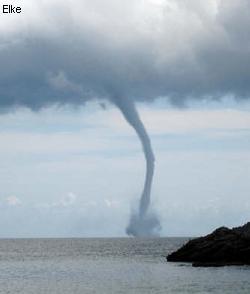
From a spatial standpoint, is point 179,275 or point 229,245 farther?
point 229,245

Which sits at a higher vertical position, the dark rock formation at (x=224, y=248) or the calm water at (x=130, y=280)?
the dark rock formation at (x=224, y=248)

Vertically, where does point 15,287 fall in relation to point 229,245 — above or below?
below

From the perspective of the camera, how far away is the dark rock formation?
120m

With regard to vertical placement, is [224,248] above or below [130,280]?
above

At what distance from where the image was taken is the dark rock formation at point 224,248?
120m

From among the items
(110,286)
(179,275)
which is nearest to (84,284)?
(110,286)

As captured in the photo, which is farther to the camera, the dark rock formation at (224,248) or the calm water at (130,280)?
the dark rock formation at (224,248)

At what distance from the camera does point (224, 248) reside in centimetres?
12206

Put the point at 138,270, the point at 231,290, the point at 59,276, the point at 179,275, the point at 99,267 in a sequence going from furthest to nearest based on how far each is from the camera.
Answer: the point at 99,267 → the point at 138,270 → the point at 59,276 → the point at 179,275 → the point at 231,290

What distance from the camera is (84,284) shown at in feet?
317

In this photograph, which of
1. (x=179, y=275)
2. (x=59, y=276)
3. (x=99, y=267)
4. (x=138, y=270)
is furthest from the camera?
(x=99, y=267)

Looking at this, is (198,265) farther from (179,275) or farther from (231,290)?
(231,290)

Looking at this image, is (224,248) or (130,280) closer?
(130,280)

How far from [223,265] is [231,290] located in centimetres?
3191
